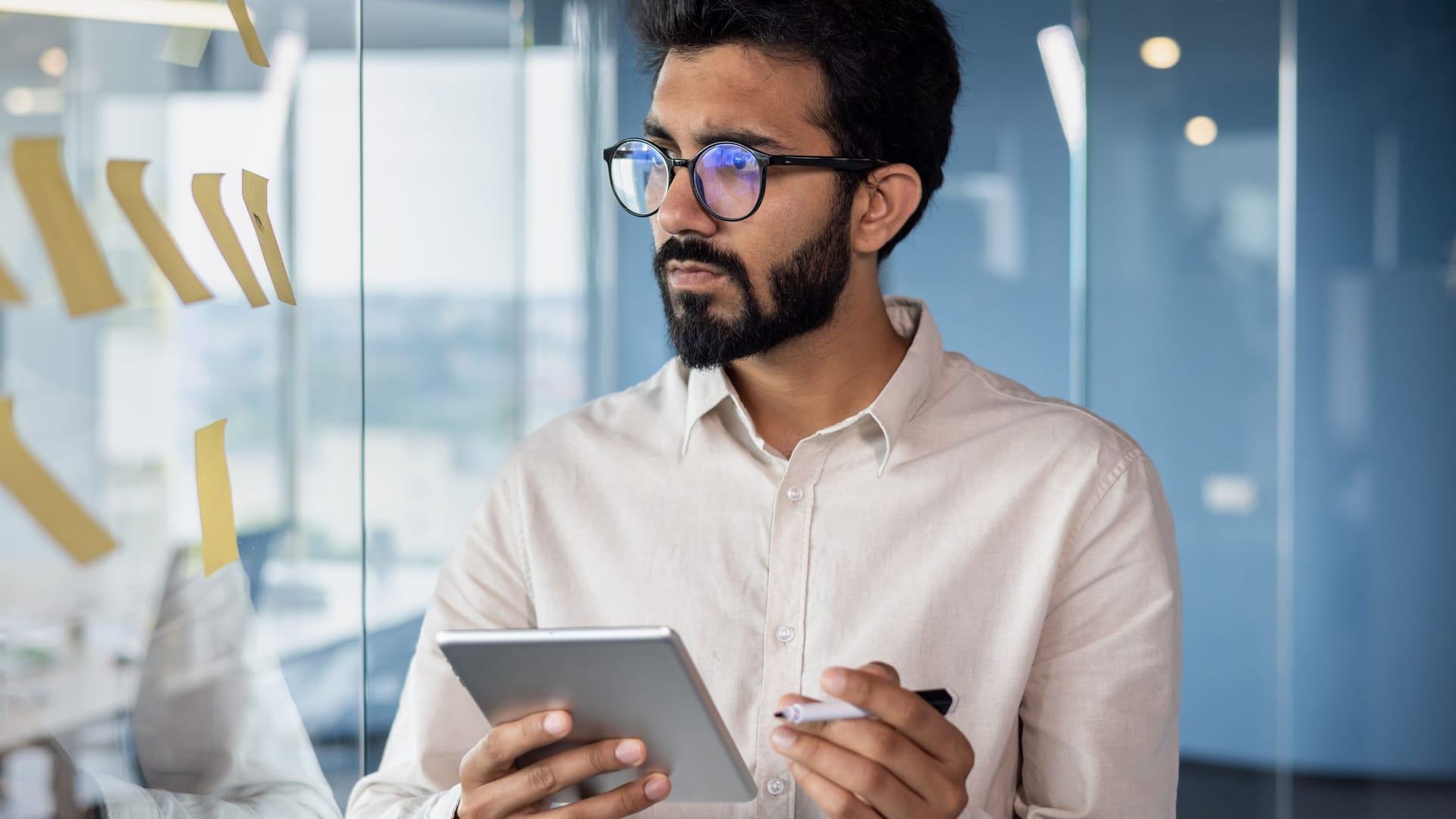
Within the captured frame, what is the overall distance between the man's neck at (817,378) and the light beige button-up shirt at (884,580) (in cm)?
6

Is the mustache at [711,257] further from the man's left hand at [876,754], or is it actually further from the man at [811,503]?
the man's left hand at [876,754]

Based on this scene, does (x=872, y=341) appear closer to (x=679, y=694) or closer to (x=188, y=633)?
(x=679, y=694)

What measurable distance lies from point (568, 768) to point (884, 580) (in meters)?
0.47

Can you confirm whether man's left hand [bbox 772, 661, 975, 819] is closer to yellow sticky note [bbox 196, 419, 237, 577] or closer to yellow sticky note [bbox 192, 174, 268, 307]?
yellow sticky note [bbox 196, 419, 237, 577]

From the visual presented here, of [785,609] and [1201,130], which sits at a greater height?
[1201,130]

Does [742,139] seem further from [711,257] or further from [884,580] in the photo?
[884,580]

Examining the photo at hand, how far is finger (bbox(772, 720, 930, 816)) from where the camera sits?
38.8 inches

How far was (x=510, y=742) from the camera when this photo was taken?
100cm

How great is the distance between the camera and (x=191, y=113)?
996mm

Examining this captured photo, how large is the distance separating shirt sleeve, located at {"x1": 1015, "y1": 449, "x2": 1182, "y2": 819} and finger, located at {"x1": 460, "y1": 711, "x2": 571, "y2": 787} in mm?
571

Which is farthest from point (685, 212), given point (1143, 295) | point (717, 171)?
point (1143, 295)

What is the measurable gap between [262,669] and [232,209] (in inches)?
16.9

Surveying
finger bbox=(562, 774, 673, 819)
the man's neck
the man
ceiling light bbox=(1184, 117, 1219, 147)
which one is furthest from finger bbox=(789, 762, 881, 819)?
ceiling light bbox=(1184, 117, 1219, 147)

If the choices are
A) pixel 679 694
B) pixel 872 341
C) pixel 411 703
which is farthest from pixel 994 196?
pixel 679 694
